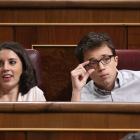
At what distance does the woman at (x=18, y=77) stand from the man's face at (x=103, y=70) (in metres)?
0.11

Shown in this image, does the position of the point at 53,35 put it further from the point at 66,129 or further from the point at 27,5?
the point at 66,129

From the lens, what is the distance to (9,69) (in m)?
0.53

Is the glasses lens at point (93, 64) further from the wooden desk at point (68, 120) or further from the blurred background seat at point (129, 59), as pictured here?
the wooden desk at point (68, 120)

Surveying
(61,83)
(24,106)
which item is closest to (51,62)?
(61,83)

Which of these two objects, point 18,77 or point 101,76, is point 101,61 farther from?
point 18,77

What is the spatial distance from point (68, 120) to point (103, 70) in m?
0.20

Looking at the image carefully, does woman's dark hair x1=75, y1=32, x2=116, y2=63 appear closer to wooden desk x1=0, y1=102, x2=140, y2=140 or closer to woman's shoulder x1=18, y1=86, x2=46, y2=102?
woman's shoulder x1=18, y1=86, x2=46, y2=102

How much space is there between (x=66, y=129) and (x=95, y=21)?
0.36m

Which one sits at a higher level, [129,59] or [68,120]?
[129,59]

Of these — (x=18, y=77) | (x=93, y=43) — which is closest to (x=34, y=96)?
(x=18, y=77)

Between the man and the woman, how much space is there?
0.08m

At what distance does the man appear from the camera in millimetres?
522

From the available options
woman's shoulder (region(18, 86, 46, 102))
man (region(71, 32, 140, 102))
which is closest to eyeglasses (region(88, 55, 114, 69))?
man (region(71, 32, 140, 102))

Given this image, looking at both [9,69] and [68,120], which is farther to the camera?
[9,69]
